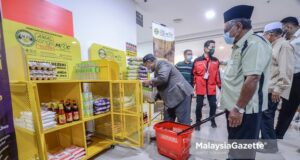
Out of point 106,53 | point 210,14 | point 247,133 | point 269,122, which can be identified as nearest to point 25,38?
point 106,53

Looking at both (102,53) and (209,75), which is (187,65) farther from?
(102,53)

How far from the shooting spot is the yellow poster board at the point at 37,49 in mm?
1366

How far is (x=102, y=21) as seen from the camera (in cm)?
258

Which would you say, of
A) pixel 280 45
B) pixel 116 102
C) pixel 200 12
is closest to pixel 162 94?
pixel 116 102

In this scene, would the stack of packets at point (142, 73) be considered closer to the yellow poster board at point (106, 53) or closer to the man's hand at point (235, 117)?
the yellow poster board at point (106, 53)

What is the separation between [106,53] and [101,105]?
1000mm

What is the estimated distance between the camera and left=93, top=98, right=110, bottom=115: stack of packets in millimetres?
1941

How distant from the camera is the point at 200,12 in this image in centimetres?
408

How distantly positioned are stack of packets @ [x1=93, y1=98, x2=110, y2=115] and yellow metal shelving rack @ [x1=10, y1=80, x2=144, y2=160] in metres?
0.06

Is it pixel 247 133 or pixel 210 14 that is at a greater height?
pixel 210 14

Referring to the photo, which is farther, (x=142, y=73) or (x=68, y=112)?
(x=142, y=73)

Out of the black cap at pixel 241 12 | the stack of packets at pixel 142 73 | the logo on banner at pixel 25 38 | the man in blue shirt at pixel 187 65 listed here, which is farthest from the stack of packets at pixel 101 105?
the man in blue shirt at pixel 187 65

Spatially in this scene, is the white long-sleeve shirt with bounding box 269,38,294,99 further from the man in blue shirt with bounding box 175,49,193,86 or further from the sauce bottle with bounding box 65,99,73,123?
the sauce bottle with bounding box 65,99,73,123

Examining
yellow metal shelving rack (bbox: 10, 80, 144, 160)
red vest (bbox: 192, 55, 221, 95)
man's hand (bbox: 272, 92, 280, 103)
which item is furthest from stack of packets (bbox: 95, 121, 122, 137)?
man's hand (bbox: 272, 92, 280, 103)
